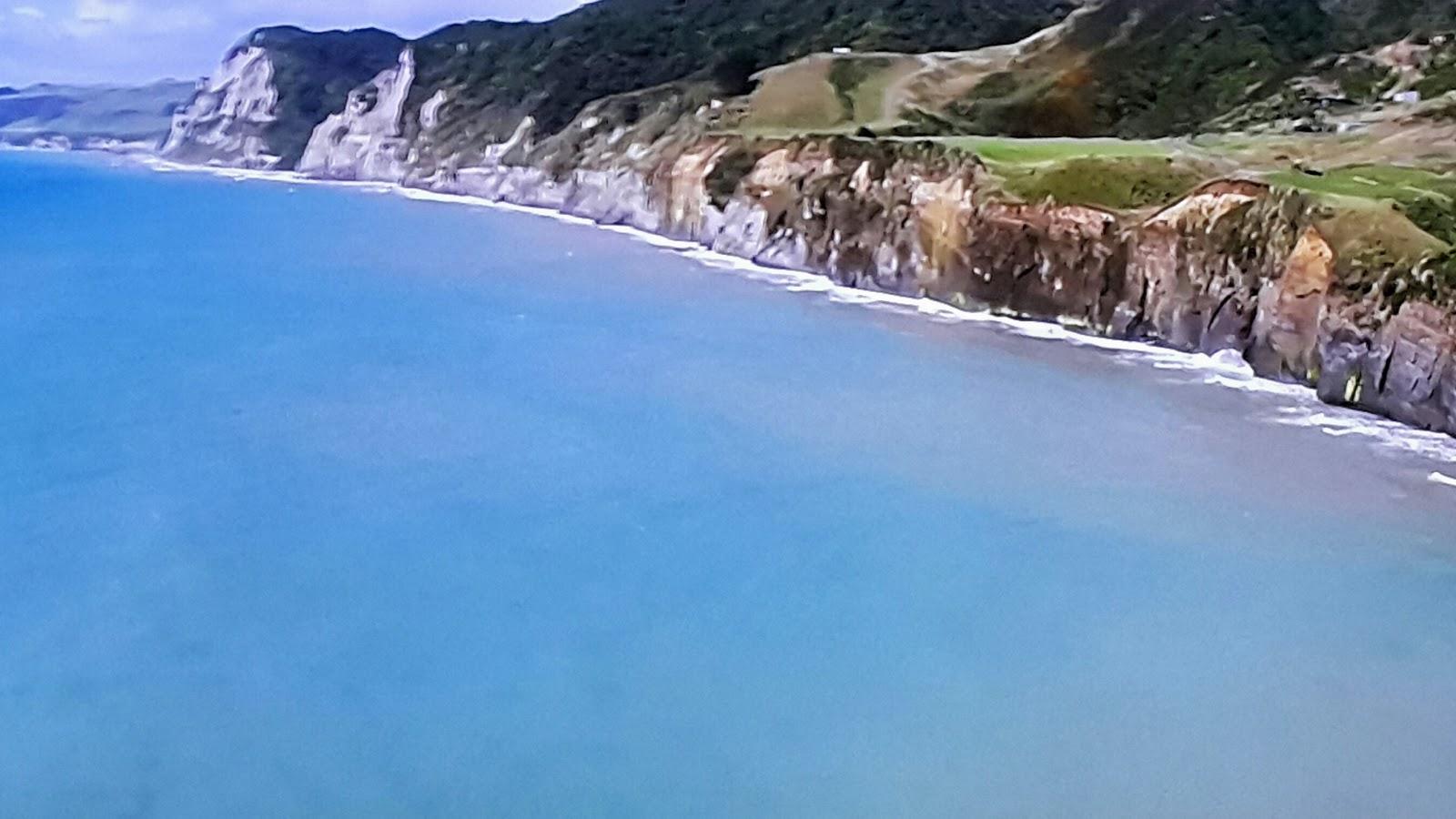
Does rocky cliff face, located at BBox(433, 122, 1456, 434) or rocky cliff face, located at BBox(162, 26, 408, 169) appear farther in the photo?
rocky cliff face, located at BBox(162, 26, 408, 169)

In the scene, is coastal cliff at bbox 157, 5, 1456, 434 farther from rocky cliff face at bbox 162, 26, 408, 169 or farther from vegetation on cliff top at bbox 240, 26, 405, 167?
rocky cliff face at bbox 162, 26, 408, 169

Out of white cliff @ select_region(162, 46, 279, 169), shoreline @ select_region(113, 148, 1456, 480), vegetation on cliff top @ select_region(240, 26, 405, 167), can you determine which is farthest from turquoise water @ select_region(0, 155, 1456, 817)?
white cliff @ select_region(162, 46, 279, 169)

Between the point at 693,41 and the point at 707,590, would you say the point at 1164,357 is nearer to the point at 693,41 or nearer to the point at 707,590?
the point at 707,590

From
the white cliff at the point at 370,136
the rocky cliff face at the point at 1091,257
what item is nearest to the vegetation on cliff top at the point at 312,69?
the white cliff at the point at 370,136

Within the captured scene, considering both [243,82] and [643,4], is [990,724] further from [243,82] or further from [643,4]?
[243,82]

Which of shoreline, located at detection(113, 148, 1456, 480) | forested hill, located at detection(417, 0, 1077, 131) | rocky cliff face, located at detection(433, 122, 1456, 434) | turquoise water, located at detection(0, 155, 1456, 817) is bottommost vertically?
turquoise water, located at detection(0, 155, 1456, 817)

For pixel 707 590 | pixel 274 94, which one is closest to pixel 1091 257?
pixel 707 590

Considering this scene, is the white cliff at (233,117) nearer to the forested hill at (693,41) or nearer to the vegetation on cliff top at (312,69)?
the vegetation on cliff top at (312,69)
